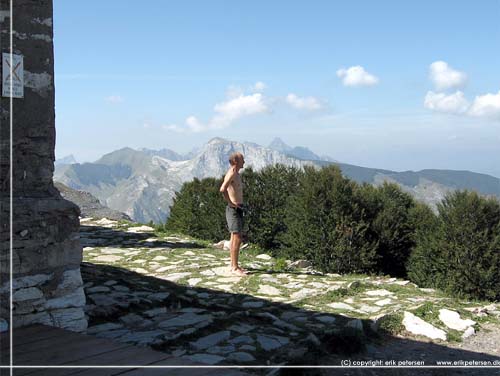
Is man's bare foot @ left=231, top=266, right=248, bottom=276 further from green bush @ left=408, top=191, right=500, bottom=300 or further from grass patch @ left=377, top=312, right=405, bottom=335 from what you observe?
green bush @ left=408, top=191, right=500, bottom=300

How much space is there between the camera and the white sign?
4.00 metres

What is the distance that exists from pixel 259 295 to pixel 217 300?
2.20 feet

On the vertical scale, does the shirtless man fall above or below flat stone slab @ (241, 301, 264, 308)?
above

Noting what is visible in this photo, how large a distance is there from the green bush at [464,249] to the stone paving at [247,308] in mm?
649

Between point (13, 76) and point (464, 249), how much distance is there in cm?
653

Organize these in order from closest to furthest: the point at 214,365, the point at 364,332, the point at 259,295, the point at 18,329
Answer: the point at 214,365
the point at 18,329
the point at 364,332
the point at 259,295

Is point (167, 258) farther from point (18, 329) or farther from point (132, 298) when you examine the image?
point (18, 329)

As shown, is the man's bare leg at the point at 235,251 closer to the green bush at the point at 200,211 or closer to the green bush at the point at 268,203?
the green bush at the point at 268,203

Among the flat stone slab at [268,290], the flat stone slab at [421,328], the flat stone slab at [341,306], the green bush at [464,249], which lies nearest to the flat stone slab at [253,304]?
the flat stone slab at [268,290]

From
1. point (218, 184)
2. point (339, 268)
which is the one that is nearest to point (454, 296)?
point (339, 268)

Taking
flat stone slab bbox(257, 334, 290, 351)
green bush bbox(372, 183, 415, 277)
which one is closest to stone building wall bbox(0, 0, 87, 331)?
flat stone slab bbox(257, 334, 290, 351)

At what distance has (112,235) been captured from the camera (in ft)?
38.7

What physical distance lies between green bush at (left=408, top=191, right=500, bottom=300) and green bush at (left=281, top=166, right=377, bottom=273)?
3.71 feet

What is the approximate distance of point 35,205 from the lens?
4.10m
